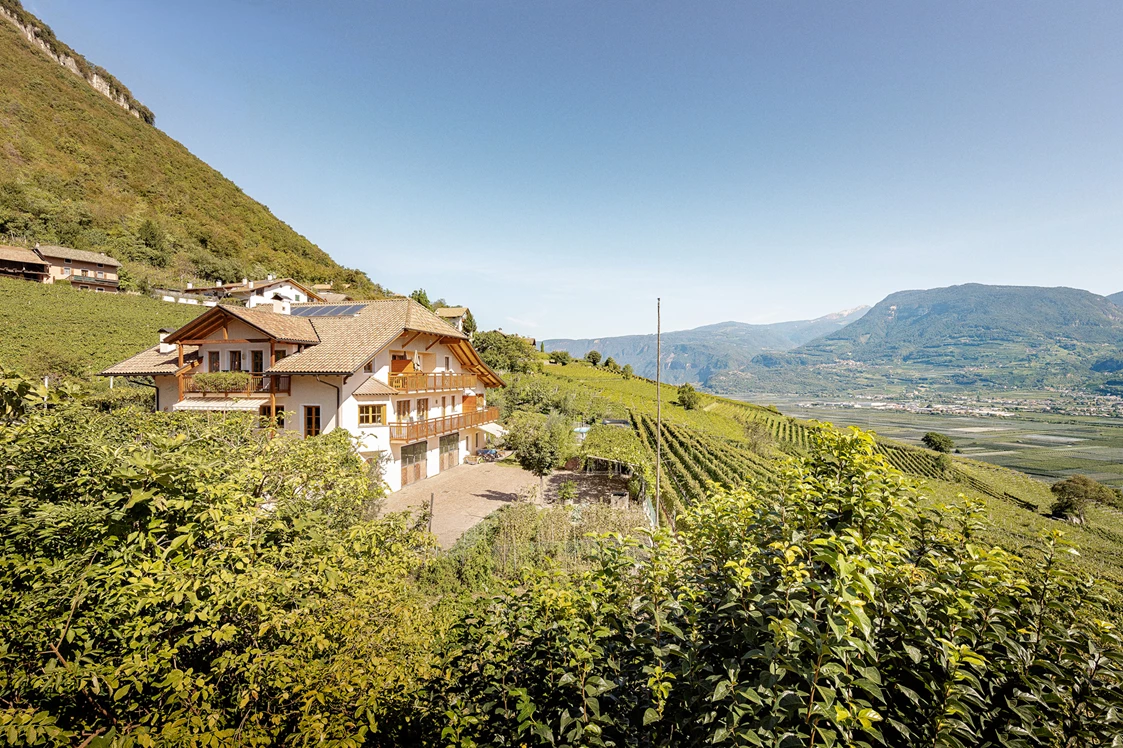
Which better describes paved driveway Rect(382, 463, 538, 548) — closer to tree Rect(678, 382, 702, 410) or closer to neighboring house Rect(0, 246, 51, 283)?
tree Rect(678, 382, 702, 410)

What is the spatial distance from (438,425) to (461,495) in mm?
3656

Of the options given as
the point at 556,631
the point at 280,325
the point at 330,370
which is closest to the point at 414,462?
the point at 330,370

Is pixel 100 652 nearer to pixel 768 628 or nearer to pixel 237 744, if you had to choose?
pixel 237 744

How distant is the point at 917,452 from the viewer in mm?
54312

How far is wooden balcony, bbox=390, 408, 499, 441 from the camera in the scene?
18422 millimetres

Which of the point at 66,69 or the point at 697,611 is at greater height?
the point at 66,69

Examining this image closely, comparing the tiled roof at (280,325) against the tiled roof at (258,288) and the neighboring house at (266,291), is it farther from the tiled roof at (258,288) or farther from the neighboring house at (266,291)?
the tiled roof at (258,288)

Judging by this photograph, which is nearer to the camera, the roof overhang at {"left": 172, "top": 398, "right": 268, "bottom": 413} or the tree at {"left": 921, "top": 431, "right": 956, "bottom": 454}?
the roof overhang at {"left": 172, "top": 398, "right": 268, "bottom": 413}

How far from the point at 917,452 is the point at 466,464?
59004 millimetres

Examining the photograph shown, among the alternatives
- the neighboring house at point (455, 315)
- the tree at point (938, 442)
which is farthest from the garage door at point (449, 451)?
the tree at point (938, 442)

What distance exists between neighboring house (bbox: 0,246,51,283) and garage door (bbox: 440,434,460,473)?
139 feet

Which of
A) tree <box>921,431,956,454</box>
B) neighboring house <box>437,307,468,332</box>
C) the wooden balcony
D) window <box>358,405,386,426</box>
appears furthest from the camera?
tree <box>921,431,956,454</box>

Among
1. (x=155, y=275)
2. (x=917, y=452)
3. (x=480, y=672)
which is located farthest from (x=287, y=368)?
(x=917, y=452)

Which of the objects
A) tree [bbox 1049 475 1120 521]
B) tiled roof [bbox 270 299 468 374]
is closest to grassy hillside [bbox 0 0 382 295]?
tiled roof [bbox 270 299 468 374]
